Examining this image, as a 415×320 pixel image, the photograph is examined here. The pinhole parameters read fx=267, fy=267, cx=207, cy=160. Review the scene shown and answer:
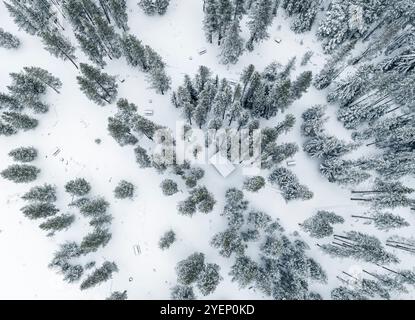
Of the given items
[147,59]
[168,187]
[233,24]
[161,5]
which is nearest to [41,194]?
[168,187]

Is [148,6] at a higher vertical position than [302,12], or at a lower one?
higher

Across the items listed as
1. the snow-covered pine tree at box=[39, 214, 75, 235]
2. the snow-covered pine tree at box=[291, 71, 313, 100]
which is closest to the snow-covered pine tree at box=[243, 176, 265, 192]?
the snow-covered pine tree at box=[291, 71, 313, 100]

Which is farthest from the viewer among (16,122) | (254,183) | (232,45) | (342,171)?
(232,45)

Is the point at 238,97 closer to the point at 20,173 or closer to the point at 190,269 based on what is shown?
the point at 190,269

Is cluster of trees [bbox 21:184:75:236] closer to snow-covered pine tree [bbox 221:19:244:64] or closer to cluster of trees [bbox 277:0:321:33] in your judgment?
snow-covered pine tree [bbox 221:19:244:64]

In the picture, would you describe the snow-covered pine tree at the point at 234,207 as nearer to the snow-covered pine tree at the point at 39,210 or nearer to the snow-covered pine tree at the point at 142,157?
the snow-covered pine tree at the point at 142,157

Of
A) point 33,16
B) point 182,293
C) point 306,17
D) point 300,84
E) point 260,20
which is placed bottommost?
point 182,293
